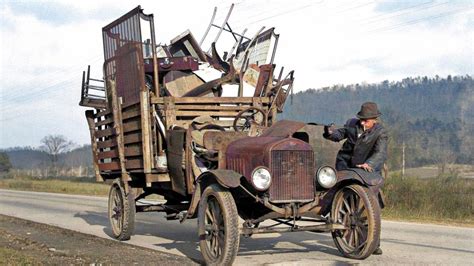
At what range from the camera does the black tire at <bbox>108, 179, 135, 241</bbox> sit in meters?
10.8

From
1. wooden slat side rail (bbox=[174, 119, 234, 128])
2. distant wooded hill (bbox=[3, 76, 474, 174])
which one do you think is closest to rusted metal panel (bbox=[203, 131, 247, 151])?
wooden slat side rail (bbox=[174, 119, 234, 128])

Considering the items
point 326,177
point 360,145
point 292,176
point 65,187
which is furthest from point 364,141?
point 65,187

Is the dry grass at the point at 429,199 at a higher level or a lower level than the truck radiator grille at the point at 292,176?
lower

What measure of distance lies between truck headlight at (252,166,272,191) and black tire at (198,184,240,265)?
35 cm

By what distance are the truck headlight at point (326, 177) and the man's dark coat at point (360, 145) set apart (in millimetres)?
626

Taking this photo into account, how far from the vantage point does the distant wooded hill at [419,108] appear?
9112 centimetres

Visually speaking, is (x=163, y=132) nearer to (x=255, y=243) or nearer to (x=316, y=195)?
(x=255, y=243)

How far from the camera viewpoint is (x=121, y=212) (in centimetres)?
1112

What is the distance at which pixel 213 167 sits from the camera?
8.96 metres

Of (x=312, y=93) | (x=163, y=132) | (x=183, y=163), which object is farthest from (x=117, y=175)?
(x=312, y=93)

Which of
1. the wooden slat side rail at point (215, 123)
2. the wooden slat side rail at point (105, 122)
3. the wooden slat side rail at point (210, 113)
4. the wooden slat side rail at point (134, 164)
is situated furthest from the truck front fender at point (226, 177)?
the wooden slat side rail at point (105, 122)

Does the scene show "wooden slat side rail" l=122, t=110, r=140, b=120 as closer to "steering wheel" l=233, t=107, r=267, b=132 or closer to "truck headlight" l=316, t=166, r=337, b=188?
"steering wheel" l=233, t=107, r=267, b=132

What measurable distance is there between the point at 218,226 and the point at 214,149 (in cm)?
159

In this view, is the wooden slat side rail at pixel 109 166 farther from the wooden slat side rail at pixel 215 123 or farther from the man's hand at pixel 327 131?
the man's hand at pixel 327 131
